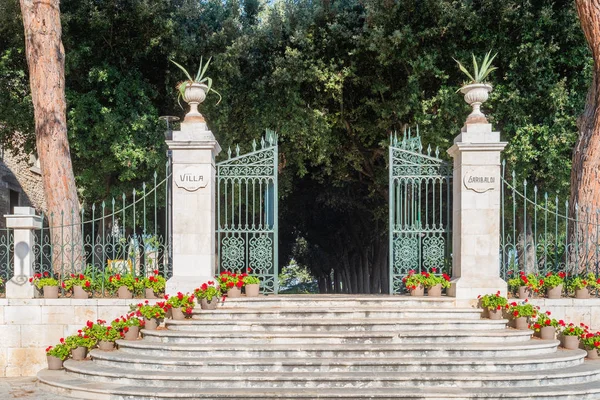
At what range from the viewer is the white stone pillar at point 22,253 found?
1005cm

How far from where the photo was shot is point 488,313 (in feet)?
32.1

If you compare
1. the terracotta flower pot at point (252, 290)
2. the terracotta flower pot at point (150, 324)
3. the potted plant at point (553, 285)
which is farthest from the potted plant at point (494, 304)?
the terracotta flower pot at point (150, 324)

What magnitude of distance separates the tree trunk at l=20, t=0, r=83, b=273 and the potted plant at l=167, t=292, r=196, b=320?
2.83 metres

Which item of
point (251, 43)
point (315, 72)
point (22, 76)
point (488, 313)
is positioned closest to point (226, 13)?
point (251, 43)

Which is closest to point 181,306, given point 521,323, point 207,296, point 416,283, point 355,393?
point 207,296

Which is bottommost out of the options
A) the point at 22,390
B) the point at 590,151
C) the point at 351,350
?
the point at 22,390

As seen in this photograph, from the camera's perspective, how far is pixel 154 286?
10.2m

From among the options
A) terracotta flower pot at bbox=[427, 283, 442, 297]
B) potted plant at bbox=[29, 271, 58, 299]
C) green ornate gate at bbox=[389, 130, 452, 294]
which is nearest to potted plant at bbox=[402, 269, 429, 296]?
terracotta flower pot at bbox=[427, 283, 442, 297]

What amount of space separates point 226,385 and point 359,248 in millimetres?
15929

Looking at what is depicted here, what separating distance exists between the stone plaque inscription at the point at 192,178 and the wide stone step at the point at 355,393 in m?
3.50

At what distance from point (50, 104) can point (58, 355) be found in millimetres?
4858

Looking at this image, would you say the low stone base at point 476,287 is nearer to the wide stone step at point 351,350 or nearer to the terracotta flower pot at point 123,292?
the wide stone step at point 351,350

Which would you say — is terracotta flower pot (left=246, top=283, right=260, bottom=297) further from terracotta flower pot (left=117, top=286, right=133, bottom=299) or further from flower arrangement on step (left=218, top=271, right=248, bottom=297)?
terracotta flower pot (left=117, top=286, right=133, bottom=299)

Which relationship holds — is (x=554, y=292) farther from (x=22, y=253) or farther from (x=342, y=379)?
(x=22, y=253)
